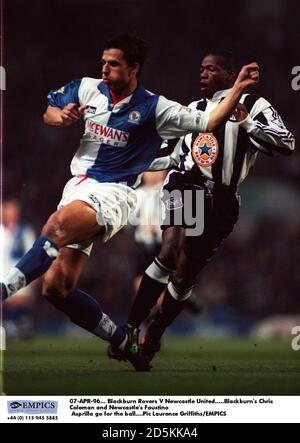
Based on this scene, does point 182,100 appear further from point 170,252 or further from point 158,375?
point 158,375

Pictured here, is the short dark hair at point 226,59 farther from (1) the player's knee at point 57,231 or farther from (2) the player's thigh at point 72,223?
(1) the player's knee at point 57,231

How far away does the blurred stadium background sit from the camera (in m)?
9.38

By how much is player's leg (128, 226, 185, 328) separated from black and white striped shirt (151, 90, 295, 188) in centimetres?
50

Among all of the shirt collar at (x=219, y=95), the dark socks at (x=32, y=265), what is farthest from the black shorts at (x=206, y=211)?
the dark socks at (x=32, y=265)

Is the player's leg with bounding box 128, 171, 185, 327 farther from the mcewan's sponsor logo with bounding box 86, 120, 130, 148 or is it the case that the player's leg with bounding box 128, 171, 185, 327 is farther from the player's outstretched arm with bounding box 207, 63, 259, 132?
the player's outstretched arm with bounding box 207, 63, 259, 132

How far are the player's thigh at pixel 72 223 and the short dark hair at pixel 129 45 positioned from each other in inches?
37.8

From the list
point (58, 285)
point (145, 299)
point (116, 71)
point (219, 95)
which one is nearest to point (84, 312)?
point (58, 285)

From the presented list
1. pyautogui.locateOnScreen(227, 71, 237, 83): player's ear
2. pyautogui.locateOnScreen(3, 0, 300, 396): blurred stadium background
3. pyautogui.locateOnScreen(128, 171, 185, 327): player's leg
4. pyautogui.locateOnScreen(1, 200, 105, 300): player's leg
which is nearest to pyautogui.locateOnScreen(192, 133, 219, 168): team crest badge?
pyautogui.locateOnScreen(128, 171, 185, 327): player's leg

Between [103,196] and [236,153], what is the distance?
1228mm

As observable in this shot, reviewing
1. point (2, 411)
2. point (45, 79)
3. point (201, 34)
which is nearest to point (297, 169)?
point (201, 34)

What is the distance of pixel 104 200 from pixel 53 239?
1.42 ft

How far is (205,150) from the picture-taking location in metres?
6.03

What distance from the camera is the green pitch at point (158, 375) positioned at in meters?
4.96

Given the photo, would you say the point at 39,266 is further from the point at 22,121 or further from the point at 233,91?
the point at 22,121
